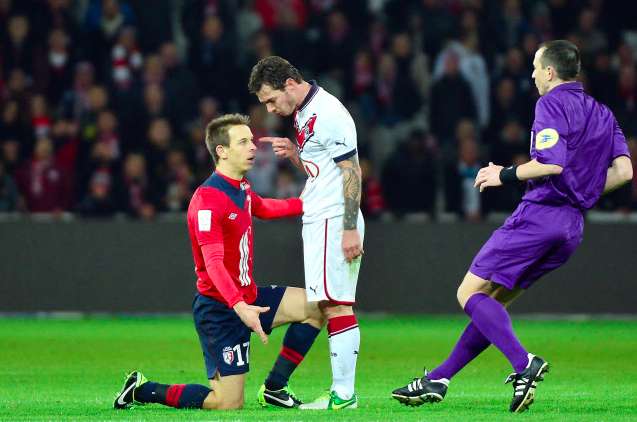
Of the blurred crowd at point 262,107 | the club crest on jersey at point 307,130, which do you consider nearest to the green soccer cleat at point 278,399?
the club crest on jersey at point 307,130

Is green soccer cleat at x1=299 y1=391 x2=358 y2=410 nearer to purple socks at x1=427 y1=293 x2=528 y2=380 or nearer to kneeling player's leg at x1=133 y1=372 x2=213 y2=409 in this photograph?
purple socks at x1=427 y1=293 x2=528 y2=380

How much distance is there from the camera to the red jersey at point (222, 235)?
24.9 ft

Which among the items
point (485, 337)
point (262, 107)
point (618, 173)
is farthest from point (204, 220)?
point (262, 107)

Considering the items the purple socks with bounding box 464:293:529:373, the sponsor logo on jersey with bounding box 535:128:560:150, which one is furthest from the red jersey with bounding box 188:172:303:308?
the sponsor logo on jersey with bounding box 535:128:560:150

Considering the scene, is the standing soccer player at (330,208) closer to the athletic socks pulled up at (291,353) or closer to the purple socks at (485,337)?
the athletic socks pulled up at (291,353)

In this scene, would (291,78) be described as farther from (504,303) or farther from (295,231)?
(295,231)

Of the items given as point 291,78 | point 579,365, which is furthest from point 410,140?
point 291,78

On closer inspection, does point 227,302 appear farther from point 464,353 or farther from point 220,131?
point 464,353

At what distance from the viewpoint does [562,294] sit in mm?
15117

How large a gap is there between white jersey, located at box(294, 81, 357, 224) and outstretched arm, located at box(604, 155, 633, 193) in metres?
1.49

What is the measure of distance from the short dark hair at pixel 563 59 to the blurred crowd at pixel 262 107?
787 centimetres

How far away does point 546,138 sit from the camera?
736cm

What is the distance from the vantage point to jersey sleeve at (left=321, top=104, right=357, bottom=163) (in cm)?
799

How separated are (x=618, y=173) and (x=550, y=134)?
0.59 meters
